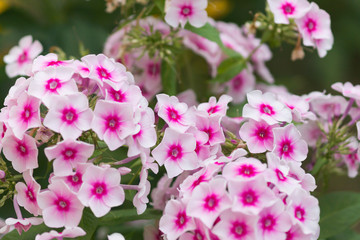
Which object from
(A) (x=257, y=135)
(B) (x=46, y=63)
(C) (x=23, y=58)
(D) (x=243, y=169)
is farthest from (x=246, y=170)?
(C) (x=23, y=58)

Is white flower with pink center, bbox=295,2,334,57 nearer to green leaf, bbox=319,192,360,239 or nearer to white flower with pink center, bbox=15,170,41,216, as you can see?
green leaf, bbox=319,192,360,239

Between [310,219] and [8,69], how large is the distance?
707 millimetres

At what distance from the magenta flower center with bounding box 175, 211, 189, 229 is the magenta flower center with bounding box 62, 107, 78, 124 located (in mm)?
200

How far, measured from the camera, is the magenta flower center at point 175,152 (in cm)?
87

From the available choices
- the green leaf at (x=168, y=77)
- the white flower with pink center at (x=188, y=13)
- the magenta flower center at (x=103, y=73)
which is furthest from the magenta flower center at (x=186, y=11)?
the magenta flower center at (x=103, y=73)

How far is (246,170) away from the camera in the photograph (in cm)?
80

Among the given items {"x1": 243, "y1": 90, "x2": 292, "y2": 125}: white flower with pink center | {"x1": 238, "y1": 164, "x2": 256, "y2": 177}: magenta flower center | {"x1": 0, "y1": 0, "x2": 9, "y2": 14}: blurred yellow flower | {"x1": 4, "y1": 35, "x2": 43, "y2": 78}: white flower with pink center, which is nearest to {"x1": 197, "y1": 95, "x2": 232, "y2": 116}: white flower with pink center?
{"x1": 243, "y1": 90, "x2": 292, "y2": 125}: white flower with pink center

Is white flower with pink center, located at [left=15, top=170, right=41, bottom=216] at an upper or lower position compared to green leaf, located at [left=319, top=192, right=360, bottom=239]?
upper

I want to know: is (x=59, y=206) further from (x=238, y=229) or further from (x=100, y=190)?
(x=238, y=229)

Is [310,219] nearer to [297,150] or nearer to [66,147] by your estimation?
[297,150]

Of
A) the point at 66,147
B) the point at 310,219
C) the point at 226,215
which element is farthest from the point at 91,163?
the point at 310,219

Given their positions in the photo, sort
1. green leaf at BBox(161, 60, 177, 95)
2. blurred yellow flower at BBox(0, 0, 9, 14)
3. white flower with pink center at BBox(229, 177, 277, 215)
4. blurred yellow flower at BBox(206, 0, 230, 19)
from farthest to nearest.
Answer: blurred yellow flower at BBox(206, 0, 230, 19), blurred yellow flower at BBox(0, 0, 9, 14), green leaf at BBox(161, 60, 177, 95), white flower with pink center at BBox(229, 177, 277, 215)

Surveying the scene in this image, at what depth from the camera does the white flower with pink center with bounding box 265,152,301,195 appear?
79 centimetres

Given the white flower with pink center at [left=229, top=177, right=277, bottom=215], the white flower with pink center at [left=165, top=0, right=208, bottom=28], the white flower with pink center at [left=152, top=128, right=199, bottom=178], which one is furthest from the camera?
the white flower with pink center at [left=165, top=0, right=208, bottom=28]
